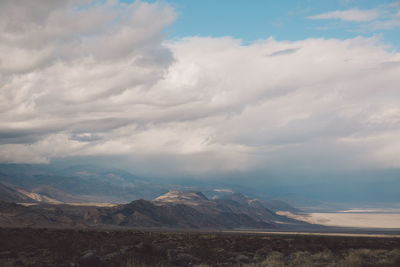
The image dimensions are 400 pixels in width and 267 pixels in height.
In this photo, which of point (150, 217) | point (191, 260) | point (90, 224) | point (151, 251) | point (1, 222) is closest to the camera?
point (191, 260)

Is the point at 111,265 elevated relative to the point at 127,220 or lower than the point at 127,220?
elevated

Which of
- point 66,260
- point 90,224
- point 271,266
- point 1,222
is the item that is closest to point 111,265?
point 66,260

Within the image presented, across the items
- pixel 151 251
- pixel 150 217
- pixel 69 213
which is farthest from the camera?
pixel 150 217

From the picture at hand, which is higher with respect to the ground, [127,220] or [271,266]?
[271,266]

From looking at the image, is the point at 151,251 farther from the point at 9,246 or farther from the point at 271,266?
the point at 9,246

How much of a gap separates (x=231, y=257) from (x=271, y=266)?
1027 centimetres

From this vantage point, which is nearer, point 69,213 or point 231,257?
point 231,257

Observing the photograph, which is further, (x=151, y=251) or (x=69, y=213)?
(x=69, y=213)

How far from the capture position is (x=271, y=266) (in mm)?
24250

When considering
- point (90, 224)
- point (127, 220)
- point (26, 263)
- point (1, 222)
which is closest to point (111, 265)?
point (26, 263)

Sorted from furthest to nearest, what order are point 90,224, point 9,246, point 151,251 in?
1. point 90,224
2. point 9,246
3. point 151,251

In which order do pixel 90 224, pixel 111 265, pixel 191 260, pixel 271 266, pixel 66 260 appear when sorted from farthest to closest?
pixel 90 224, pixel 191 260, pixel 66 260, pixel 111 265, pixel 271 266

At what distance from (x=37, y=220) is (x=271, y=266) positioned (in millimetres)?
146296

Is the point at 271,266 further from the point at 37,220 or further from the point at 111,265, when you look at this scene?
the point at 37,220
